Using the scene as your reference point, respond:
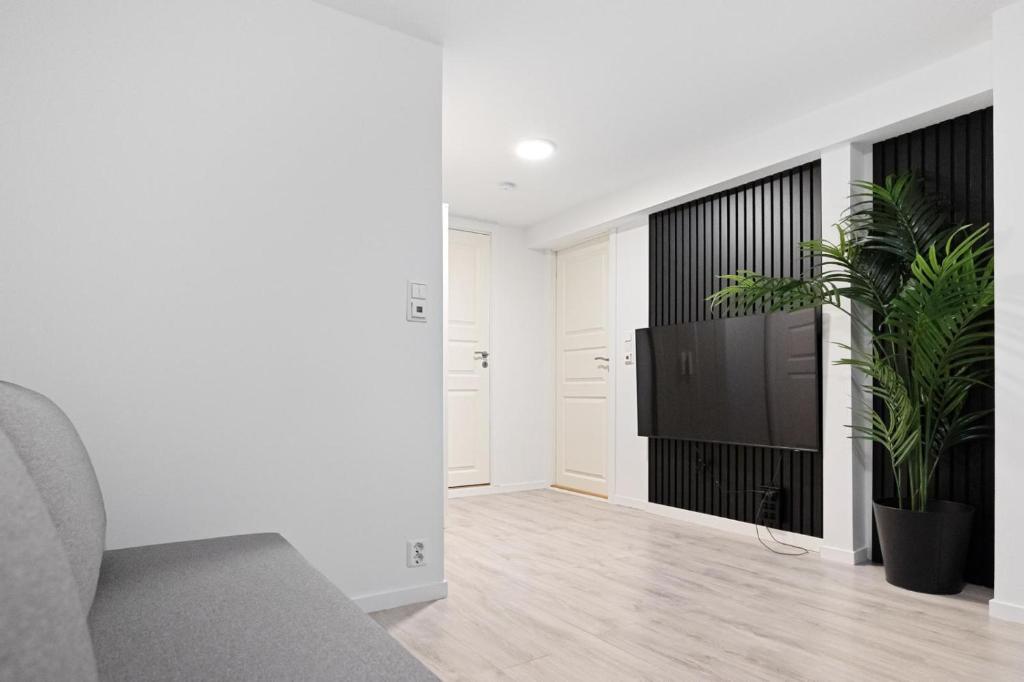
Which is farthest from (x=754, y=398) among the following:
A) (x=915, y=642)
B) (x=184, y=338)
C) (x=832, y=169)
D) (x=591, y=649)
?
(x=184, y=338)

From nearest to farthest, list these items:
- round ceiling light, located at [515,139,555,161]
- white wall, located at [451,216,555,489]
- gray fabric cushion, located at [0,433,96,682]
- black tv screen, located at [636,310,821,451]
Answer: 1. gray fabric cushion, located at [0,433,96,682]
2. black tv screen, located at [636,310,821,451]
3. round ceiling light, located at [515,139,555,161]
4. white wall, located at [451,216,555,489]

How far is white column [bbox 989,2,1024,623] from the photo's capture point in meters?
2.36

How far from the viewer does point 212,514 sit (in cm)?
211

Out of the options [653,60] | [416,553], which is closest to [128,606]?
[416,553]

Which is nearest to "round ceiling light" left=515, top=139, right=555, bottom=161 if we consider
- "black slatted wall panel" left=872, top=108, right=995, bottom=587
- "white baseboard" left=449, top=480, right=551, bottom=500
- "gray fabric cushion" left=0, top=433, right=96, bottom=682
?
"black slatted wall panel" left=872, top=108, right=995, bottom=587

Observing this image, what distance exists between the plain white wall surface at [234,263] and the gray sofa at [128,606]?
0.51m

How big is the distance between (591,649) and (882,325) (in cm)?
219

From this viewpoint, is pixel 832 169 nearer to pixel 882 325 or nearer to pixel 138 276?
pixel 882 325

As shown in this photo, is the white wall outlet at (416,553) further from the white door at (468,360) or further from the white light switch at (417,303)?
the white door at (468,360)

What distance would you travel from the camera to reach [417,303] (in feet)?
8.41

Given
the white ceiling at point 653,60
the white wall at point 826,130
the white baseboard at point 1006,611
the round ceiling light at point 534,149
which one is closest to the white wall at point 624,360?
the white wall at point 826,130

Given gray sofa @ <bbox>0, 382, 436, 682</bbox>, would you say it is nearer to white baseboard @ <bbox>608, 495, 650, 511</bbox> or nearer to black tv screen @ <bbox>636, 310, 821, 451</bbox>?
black tv screen @ <bbox>636, 310, 821, 451</bbox>

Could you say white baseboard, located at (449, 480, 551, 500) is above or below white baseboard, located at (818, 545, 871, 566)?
below

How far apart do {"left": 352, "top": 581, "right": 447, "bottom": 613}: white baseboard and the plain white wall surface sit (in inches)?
0.7
